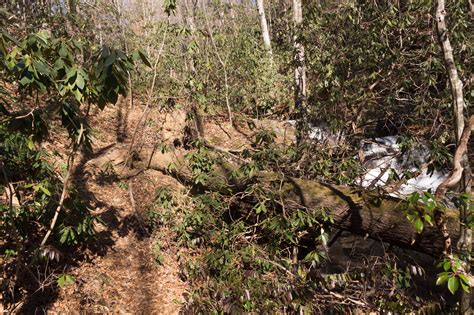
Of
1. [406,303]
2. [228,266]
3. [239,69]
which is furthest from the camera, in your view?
[239,69]

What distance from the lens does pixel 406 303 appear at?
12.8 ft

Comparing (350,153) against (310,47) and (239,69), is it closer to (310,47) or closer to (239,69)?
(310,47)

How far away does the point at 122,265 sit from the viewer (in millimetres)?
5816

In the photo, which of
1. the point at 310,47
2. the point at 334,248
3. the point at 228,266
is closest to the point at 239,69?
the point at 310,47

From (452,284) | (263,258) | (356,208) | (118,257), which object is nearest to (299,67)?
(356,208)

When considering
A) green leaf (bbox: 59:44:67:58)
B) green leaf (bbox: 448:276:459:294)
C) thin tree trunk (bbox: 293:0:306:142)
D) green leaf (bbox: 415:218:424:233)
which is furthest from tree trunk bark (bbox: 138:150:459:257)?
green leaf (bbox: 59:44:67:58)

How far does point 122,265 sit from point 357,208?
3.74m

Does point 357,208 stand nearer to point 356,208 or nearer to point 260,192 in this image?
point 356,208

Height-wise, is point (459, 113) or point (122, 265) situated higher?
point (459, 113)

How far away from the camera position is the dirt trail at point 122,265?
5070 millimetres

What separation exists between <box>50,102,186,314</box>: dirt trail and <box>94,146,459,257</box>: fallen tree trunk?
1.48m

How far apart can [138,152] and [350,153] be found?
168 inches

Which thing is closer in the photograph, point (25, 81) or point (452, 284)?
point (452, 284)

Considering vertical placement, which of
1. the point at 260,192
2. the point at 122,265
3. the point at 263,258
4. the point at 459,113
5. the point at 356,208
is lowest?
the point at 122,265
